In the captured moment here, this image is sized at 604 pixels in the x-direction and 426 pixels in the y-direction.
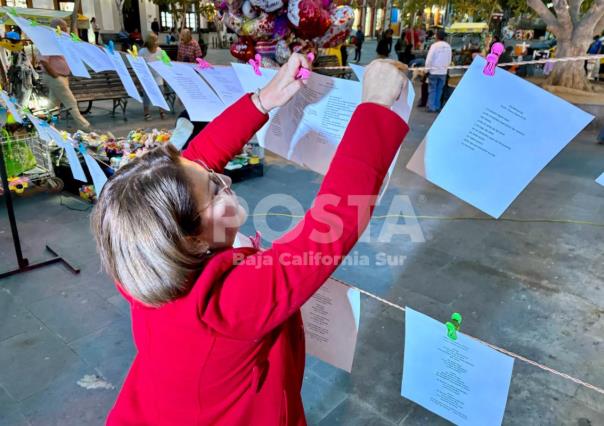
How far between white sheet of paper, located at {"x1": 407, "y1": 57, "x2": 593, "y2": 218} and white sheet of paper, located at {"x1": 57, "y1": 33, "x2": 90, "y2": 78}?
195cm

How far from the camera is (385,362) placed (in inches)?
103

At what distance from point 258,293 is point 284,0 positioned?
3.22 metres

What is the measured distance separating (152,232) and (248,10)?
131 inches

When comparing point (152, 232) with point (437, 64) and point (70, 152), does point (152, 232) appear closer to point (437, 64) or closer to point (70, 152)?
point (70, 152)

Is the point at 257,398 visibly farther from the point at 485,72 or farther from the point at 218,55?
the point at 218,55

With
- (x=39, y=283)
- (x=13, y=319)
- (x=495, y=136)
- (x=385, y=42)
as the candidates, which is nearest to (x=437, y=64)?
(x=385, y=42)

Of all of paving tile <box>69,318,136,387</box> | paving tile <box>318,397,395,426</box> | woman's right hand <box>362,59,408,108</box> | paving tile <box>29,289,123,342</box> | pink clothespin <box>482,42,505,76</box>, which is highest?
pink clothespin <box>482,42,505,76</box>

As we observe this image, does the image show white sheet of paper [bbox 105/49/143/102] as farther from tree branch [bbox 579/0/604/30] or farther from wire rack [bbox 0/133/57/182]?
tree branch [bbox 579/0/604/30]

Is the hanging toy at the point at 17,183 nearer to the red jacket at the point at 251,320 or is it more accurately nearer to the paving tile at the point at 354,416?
the paving tile at the point at 354,416

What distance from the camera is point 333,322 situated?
162cm

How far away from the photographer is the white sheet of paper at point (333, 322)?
155cm

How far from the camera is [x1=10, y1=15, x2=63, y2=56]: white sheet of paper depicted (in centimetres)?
241

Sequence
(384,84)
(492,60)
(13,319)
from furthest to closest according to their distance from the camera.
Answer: (13,319), (492,60), (384,84)

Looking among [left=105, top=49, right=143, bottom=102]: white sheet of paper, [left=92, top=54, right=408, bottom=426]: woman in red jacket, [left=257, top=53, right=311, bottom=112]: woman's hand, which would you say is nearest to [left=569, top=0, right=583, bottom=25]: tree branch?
[left=105, top=49, right=143, bottom=102]: white sheet of paper
